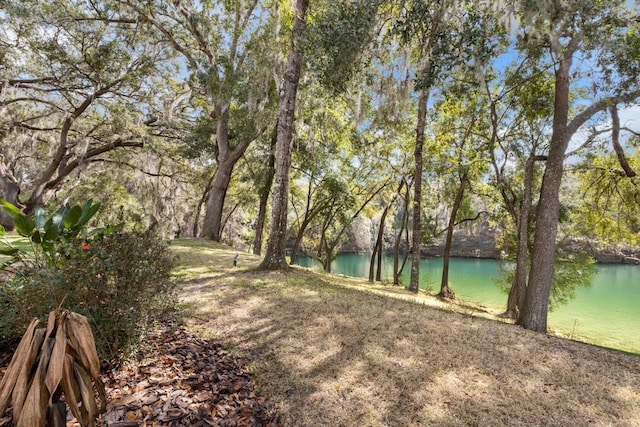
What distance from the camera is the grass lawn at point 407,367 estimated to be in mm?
2658

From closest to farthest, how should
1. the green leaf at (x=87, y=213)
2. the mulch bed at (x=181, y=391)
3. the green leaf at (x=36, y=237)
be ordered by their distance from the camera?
1. the mulch bed at (x=181, y=391)
2. the green leaf at (x=36, y=237)
3. the green leaf at (x=87, y=213)

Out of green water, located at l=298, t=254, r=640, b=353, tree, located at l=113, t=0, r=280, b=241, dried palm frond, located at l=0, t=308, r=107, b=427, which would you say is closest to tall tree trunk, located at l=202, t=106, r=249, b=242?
tree, located at l=113, t=0, r=280, b=241

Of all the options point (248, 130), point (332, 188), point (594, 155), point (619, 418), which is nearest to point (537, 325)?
point (619, 418)

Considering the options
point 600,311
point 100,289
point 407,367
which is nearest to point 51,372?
point 100,289

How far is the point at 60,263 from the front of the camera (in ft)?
8.57

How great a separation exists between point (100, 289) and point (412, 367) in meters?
3.02

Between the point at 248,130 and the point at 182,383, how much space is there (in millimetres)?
9427

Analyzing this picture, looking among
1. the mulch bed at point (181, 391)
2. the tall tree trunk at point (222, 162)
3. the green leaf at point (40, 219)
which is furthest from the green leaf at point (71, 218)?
the tall tree trunk at point (222, 162)

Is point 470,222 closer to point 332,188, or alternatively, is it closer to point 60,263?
point 332,188

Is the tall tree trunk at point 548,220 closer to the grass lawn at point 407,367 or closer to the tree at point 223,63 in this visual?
the grass lawn at point 407,367

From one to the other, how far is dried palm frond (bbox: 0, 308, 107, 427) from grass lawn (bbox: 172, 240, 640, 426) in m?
1.68

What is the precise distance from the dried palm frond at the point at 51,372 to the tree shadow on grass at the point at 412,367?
1.68 metres

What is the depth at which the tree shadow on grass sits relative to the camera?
8.74 ft

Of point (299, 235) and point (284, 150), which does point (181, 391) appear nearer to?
point (284, 150)
